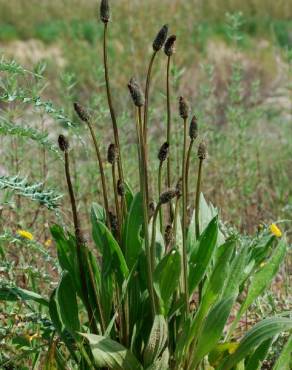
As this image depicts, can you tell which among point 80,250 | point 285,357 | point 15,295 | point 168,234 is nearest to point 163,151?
point 168,234

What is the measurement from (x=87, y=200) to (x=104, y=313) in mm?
2812

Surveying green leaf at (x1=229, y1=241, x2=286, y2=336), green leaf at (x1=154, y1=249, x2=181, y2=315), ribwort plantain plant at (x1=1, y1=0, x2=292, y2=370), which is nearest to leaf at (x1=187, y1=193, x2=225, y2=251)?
ribwort plantain plant at (x1=1, y1=0, x2=292, y2=370)

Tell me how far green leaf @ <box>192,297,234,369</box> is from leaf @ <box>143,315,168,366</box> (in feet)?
0.41

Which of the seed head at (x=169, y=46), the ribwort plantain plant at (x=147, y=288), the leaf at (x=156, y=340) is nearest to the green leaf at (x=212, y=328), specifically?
the ribwort plantain plant at (x=147, y=288)

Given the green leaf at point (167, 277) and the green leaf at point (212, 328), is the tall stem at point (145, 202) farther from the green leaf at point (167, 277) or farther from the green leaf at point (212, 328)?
the green leaf at point (212, 328)

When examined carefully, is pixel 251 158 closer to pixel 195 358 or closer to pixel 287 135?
pixel 287 135

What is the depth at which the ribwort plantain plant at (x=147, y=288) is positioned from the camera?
2727mm

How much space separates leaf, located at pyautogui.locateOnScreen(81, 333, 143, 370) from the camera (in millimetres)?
2668

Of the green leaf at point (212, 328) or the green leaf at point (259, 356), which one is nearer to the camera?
the green leaf at point (212, 328)

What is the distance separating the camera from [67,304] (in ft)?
9.46

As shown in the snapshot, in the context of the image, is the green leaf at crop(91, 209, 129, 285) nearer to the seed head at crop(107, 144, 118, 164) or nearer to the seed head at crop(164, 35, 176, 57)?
the seed head at crop(107, 144, 118, 164)

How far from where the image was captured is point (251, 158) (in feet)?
24.1

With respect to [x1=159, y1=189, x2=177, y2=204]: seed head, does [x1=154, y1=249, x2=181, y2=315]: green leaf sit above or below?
below

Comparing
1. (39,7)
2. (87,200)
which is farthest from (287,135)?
(39,7)
